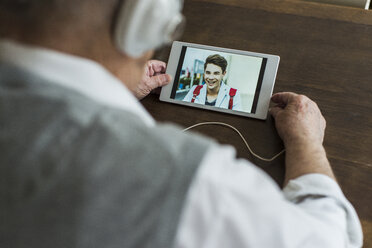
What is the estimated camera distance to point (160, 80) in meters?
1.15

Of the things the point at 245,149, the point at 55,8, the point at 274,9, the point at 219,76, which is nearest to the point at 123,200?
the point at 55,8

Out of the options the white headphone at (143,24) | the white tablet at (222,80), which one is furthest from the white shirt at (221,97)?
the white headphone at (143,24)

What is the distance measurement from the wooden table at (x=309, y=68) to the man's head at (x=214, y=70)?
0.06 m

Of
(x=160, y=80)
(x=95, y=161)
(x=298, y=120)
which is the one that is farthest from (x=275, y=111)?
(x=95, y=161)

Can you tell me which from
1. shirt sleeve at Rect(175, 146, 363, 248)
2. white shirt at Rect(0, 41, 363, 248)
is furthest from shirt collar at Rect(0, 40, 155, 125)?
shirt sleeve at Rect(175, 146, 363, 248)

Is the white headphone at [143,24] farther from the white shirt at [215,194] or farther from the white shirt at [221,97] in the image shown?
the white shirt at [221,97]

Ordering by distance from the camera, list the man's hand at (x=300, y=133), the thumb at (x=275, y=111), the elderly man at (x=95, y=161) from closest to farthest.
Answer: the elderly man at (x=95, y=161) < the man's hand at (x=300, y=133) < the thumb at (x=275, y=111)

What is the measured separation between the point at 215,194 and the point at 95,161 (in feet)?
0.49

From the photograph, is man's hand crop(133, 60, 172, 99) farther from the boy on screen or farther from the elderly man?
the elderly man

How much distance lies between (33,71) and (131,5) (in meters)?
0.15

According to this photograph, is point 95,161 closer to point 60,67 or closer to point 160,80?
point 60,67

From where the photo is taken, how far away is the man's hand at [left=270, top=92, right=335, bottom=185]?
920mm

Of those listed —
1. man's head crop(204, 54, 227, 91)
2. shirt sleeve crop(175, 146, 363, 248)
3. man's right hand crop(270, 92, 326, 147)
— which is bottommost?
shirt sleeve crop(175, 146, 363, 248)

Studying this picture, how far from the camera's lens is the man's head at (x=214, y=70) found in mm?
1127
